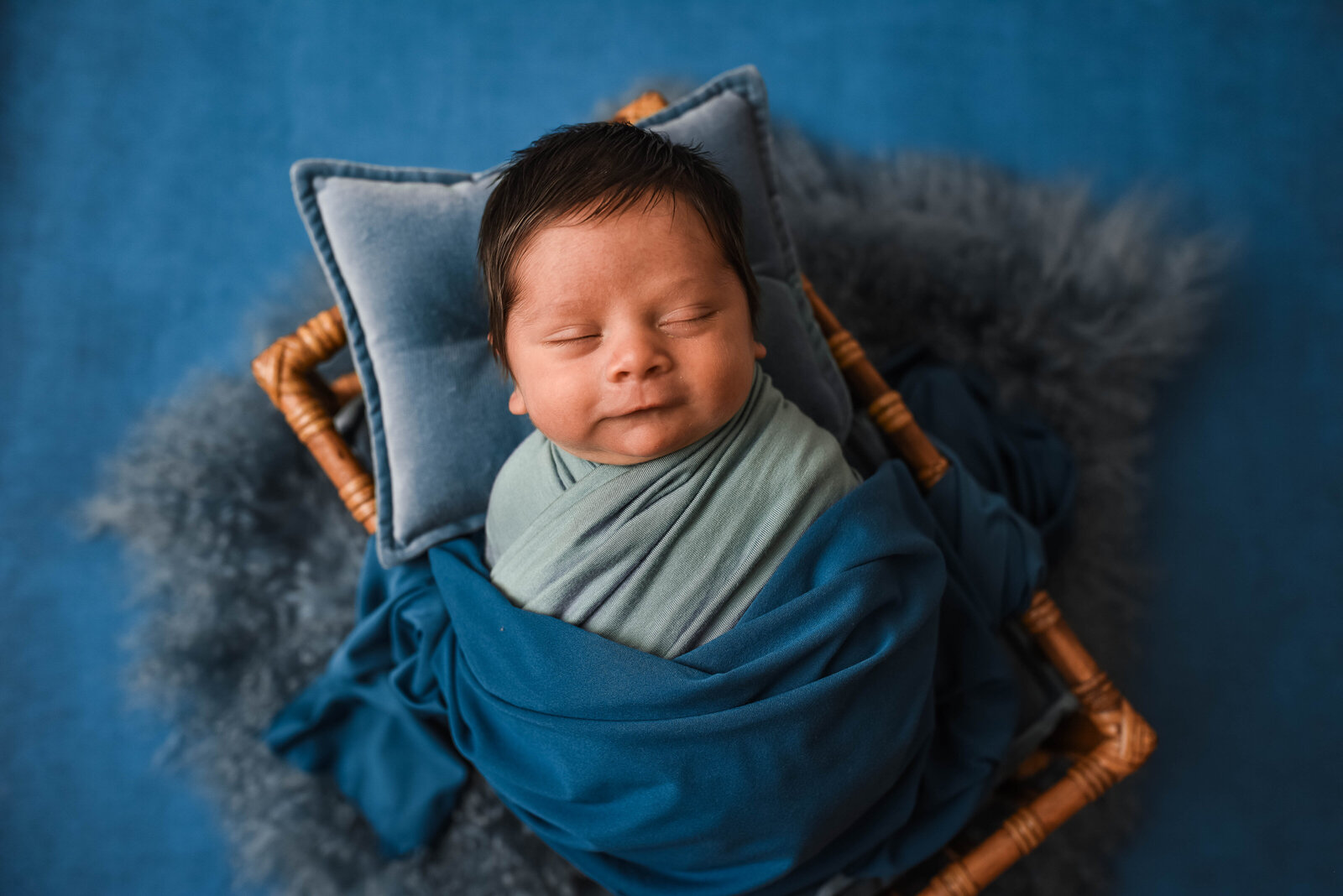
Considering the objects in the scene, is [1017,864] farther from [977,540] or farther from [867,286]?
[867,286]

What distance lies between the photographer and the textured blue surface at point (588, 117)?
1.55m

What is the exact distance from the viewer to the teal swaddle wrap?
970 mm

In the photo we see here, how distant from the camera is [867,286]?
1.61m

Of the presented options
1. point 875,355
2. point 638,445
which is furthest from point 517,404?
point 875,355

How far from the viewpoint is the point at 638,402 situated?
0.89 m

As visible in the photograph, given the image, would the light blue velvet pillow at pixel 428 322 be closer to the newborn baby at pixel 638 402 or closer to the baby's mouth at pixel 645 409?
the newborn baby at pixel 638 402

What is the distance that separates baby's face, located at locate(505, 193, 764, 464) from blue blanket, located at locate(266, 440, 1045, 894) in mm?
215

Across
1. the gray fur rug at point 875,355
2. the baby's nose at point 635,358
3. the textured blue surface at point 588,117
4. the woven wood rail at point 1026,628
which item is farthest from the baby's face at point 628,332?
the textured blue surface at point 588,117

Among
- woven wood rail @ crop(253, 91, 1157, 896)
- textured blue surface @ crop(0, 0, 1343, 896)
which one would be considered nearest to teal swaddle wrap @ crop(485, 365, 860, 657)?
woven wood rail @ crop(253, 91, 1157, 896)

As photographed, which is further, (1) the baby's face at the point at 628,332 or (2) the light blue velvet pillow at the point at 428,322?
(2) the light blue velvet pillow at the point at 428,322

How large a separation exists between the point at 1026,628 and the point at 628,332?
82 cm

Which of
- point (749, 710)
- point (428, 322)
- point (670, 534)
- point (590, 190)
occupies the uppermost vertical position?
point (590, 190)

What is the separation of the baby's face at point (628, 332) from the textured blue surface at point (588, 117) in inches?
39.8

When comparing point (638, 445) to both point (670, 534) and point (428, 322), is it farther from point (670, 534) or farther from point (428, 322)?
point (428, 322)
